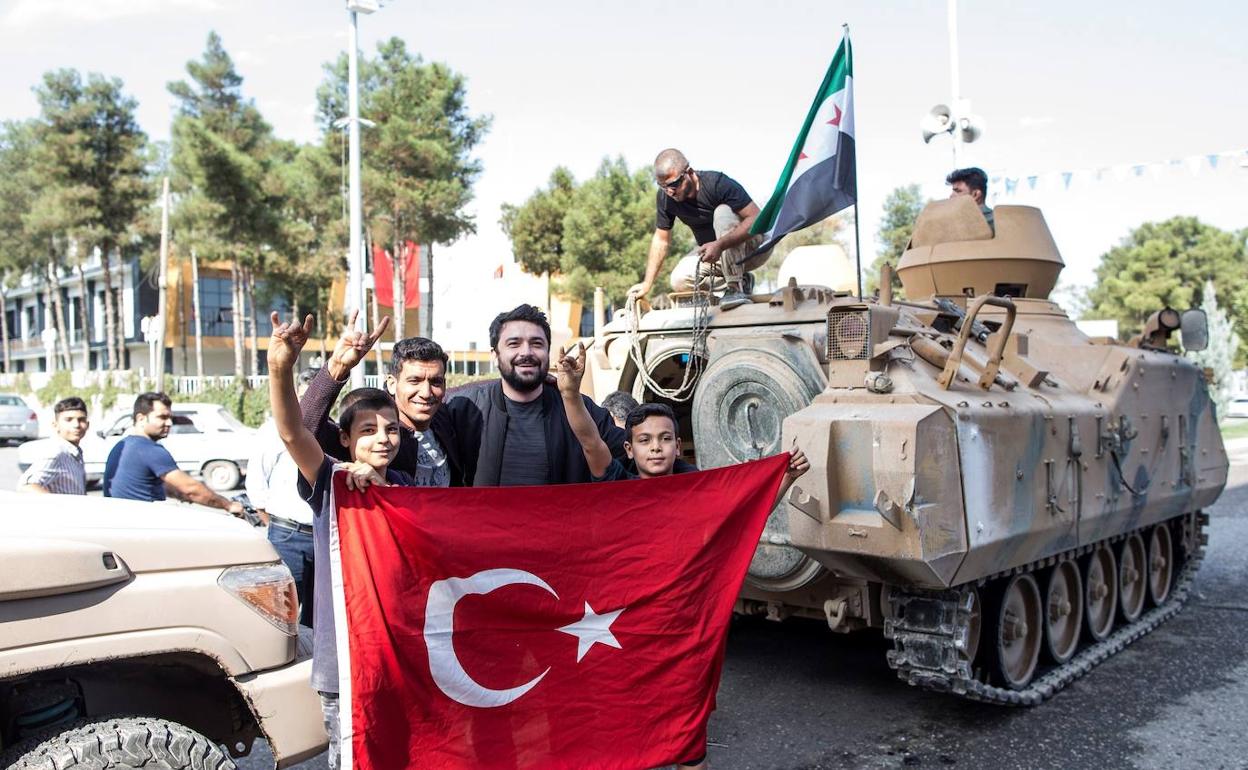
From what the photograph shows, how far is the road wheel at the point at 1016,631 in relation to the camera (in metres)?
5.97

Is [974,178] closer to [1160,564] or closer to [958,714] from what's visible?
Answer: [1160,564]

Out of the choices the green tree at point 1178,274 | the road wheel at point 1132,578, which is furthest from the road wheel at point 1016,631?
the green tree at point 1178,274

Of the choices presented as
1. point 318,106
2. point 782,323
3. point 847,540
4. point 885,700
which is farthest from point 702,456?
point 318,106

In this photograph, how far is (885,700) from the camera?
6129 mm

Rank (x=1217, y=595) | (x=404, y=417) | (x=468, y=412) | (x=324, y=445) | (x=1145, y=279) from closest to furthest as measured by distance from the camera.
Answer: (x=324, y=445)
(x=404, y=417)
(x=468, y=412)
(x=1217, y=595)
(x=1145, y=279)

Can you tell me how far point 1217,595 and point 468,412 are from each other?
769cm

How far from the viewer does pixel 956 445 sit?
518 centimetres

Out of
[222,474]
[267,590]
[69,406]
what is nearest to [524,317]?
[267,590]

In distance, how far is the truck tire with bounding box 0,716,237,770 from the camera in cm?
279

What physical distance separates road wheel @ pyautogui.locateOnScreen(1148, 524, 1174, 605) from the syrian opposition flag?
13.1ft

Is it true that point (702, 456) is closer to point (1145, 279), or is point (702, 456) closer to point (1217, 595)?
point (1217, 595)

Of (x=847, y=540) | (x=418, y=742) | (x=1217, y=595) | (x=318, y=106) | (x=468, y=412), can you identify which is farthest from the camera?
(x=318, y=106)

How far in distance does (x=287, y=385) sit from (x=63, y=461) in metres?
3.69

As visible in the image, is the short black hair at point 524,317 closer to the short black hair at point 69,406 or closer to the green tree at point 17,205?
the short black hair at point 69,406
